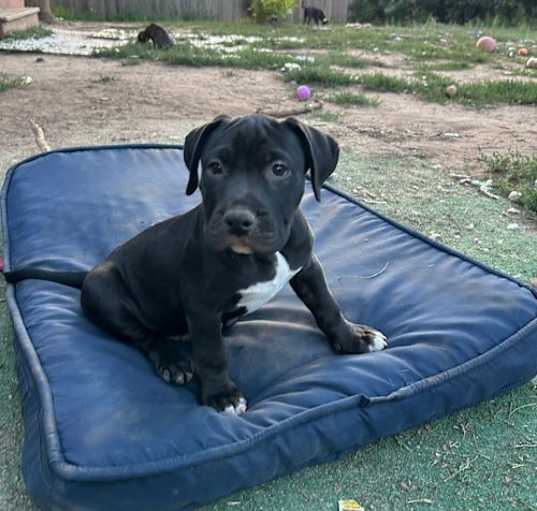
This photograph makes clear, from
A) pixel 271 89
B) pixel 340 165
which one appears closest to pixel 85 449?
pixel 340 165

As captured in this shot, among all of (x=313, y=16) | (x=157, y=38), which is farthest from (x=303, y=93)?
(x=313, y=16)

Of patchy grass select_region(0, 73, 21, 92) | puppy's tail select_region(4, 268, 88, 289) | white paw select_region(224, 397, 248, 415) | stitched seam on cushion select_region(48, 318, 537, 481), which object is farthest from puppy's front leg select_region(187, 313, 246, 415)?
patchy grass select_region(0, 73, 21, 92)

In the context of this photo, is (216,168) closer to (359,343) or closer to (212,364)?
(212,364)

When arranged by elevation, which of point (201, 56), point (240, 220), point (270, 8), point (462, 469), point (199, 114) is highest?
point (240, 220)

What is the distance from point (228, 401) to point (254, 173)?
34.7 inches

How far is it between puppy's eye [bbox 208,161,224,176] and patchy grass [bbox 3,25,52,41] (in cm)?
1064

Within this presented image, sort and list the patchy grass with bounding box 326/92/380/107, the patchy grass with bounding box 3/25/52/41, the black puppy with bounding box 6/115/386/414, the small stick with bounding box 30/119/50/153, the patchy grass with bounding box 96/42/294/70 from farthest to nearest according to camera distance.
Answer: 1. the patchy grass with bounding box 3/25/52/41
2. the patchy grass with bounding box 96/42/294/70
3. the patchy grass with bounding box 326/92/380/107
4. the small stick with bounding box 30/119/50/153
5. the black puppy with bounding box 6/115/386/414

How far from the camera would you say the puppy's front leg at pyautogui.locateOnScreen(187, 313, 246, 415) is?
266 centimetres

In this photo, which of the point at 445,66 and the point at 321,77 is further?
the point at 445,66

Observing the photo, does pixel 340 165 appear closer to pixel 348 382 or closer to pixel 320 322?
pixel 320 322

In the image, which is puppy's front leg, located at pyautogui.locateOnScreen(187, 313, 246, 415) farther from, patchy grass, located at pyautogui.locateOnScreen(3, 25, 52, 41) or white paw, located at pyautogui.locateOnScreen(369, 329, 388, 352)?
patchy grass, located at pyautogui.locateOnScreen(3, 25, 52, 41)

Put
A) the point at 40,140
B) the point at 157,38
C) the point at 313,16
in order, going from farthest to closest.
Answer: the point at 313,16
the point at 157,38
the point at 40,140

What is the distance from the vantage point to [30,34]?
1264 cm

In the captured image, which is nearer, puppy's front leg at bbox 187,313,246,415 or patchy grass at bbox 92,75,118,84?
puppy's front leg at bbox 187,313,246,415
